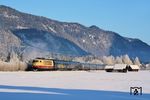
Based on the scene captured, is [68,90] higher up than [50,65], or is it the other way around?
[50,65]

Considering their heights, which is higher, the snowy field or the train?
the train

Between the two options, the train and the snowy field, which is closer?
the snowy field

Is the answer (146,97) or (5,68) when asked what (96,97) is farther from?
(5,68)

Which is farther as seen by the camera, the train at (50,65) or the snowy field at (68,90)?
the train at (50,65)

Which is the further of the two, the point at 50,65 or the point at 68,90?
the point at 50,65

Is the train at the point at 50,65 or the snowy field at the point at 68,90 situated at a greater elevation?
the train at the point at 50,65

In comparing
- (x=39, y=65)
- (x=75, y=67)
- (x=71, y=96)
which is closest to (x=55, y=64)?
(x=39, y=65)

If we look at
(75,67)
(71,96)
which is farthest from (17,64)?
(71,96)

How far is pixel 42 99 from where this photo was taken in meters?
22.6

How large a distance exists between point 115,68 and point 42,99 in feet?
316

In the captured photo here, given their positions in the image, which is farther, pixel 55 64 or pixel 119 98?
pixel 55 64

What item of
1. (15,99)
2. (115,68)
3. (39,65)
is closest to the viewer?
(15,99)

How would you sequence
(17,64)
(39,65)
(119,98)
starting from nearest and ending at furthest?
1. (119,98)
2. (39,65)
3. (17,64)

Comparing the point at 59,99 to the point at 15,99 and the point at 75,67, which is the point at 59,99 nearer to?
→ the point at 15,99
